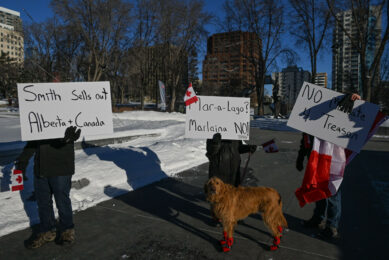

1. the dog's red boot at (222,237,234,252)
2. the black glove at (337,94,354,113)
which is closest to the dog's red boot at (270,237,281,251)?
the dog's red boot at (222,237,234,252)

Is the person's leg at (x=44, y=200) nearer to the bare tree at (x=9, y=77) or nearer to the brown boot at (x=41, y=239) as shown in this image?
the brown boot at (x=41, y=239)

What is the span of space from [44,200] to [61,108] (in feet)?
3.91

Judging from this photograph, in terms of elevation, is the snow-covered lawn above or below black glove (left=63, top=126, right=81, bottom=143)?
below

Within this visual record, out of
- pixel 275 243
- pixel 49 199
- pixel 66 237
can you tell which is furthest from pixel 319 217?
pixel 49 199

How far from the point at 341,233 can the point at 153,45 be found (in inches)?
1288

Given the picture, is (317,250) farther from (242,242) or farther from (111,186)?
(111,186)

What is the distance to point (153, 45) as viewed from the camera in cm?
3353

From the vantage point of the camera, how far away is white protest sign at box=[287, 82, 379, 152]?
11.5 ft

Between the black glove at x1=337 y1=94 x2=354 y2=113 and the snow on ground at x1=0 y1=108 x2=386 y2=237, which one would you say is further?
the snow on ground at x1=0 y1=108 x2=386 y2=237

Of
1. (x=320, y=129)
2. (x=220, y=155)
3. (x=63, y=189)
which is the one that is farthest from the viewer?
(x=220, y=155)

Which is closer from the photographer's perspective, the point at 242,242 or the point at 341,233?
the point at 242,242

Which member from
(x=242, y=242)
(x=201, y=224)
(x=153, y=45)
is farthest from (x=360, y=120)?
(x=153, y=45)

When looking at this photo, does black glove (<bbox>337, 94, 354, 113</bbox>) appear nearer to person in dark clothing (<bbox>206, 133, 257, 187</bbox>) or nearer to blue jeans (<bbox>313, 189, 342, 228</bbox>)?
blue jeans (<bbox>313, 189, 342, 228</bbox>)

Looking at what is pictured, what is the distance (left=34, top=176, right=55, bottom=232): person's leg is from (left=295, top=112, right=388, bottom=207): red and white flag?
11.1ft
